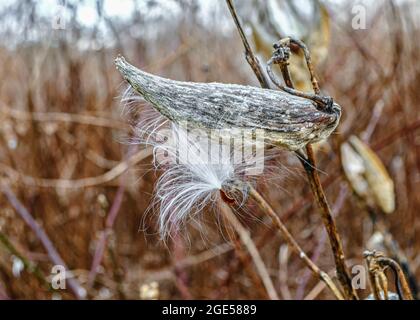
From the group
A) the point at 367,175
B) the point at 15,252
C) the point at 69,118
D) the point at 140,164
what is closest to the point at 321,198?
the point at 367,175

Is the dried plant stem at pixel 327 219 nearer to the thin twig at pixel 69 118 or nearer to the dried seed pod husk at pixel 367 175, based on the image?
the dried seed pod husk at pixel 367 175

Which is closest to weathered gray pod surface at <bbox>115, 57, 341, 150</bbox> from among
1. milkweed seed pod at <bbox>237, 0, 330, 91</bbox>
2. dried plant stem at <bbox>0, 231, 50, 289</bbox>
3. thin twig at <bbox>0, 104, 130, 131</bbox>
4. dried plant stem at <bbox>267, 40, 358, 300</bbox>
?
dried plant stem at <bbox>267, 40, 358, 300</bbox>

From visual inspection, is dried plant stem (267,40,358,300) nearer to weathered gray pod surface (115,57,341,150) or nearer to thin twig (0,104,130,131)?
weathered gray pod surface (115,57,341,150)

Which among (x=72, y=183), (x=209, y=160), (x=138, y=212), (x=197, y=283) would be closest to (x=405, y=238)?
(x=197, y=283)

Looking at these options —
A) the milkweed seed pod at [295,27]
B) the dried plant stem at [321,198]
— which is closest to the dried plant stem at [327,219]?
the dried plant stem at [321,198]

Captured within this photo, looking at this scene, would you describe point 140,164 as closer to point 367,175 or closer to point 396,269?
point 367,175
